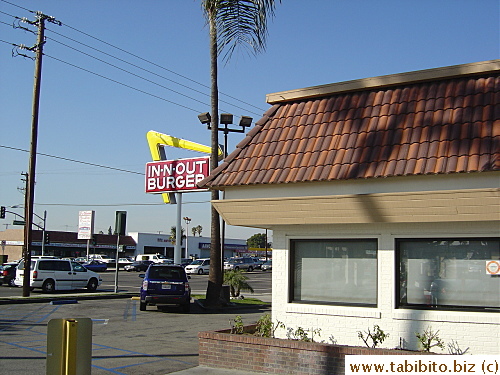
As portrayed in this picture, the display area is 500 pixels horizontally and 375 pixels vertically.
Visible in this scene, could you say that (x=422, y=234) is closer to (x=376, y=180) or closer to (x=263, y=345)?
(x=376, y=180)

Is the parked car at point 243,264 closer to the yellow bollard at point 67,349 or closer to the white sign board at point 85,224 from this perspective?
A: the white sign board at point 85,224

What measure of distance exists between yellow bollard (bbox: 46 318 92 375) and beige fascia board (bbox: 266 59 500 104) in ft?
25.7

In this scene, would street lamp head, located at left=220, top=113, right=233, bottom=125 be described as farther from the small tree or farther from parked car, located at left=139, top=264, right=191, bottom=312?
the small tree

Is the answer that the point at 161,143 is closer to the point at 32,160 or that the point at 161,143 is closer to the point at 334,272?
the point at 32,160

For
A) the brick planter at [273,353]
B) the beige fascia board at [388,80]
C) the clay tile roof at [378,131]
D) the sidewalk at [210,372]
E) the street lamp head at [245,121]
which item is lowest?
the sidewalk at [210,372]

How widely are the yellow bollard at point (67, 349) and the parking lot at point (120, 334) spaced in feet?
18.1

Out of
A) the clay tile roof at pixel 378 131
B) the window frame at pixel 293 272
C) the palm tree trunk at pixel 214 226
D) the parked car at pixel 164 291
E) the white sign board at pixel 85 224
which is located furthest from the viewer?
the white sign board at pixel 85 224

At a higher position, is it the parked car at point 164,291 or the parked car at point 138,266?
the parked car at point 164,291

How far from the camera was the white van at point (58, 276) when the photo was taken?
2975 cm

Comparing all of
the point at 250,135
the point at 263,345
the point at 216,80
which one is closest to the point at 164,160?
the point at 216,80

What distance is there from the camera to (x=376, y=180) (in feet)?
32.3

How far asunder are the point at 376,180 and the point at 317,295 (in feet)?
8.89

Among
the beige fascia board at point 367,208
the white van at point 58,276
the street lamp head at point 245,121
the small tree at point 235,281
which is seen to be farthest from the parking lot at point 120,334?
the street lamp head at point 245,121

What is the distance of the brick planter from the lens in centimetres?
955
